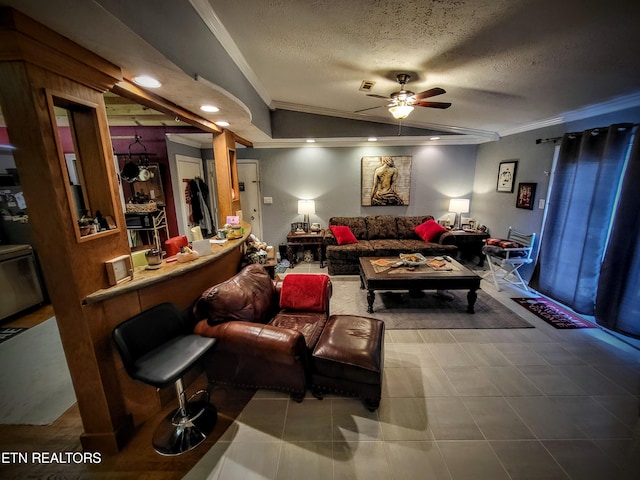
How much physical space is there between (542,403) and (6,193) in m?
6.30

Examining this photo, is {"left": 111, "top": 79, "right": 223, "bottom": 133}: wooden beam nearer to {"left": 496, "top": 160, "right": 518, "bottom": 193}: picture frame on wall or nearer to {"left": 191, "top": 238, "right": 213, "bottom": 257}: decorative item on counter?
{"left": 191, "top": 238, "right": 213, "bottom": 257}: decorative item on counter

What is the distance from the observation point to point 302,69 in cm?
269

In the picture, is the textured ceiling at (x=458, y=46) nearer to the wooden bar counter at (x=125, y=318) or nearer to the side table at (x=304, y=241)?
the wooden bar counter at (x=125, y=318)

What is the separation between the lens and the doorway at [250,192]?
17.5 ft

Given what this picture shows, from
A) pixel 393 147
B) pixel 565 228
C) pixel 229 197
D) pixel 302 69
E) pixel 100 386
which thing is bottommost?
pixel 100 386

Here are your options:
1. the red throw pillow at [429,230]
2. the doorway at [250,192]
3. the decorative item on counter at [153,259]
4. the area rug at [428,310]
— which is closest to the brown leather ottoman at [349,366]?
the area rug at [428,310]

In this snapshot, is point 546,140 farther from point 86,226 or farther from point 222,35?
point 86,226

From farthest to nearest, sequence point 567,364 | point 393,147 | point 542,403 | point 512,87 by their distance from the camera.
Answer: point 393,147 → point 512,87 → point 567,364 → point 542,403

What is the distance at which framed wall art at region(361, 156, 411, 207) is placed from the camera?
523cm

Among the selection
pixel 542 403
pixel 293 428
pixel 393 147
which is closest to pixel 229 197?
pixel 293 428

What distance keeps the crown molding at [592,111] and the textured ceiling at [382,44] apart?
2 centimetres

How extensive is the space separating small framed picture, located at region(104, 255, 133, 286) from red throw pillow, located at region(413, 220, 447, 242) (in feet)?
14.8

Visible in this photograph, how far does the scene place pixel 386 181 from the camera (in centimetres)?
530

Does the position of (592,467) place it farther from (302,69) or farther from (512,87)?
(302,69)
